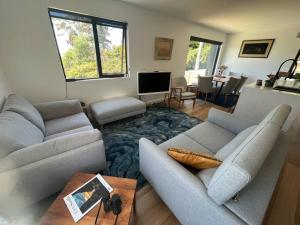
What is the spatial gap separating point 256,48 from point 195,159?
5747 millimetres

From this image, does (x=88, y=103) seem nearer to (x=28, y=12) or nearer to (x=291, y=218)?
(x=28, y=12)

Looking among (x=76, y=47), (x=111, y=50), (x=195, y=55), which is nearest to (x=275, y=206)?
(x=111, y=50)

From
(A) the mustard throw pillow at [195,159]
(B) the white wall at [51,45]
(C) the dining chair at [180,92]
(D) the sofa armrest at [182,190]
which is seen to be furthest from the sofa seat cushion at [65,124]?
(C) the dining chair at [180,92]

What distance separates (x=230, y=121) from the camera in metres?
1.75

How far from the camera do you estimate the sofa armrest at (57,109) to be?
199cm

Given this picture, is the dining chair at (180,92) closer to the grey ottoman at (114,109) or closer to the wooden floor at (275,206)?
the grey ottoman at (114,109)

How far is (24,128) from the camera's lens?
129cm

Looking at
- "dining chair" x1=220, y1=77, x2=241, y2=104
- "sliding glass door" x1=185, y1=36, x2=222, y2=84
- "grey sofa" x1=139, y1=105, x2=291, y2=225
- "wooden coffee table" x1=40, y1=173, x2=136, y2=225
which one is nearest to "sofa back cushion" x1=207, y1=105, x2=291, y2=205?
"grey sofa" x1=139, y1=105, x2=291, y2=225

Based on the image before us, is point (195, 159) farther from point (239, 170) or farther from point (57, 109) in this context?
point (57, 109)

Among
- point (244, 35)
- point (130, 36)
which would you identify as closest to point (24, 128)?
point (130, 36)

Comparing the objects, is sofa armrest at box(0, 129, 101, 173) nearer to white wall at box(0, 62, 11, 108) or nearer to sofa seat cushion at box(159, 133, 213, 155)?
sofa seat cushion at box(159, 133, 213, 155)

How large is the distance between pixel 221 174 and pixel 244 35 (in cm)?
613

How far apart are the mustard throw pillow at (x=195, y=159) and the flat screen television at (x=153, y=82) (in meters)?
2.22

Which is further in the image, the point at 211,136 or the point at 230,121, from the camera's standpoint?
the point at 230,121
